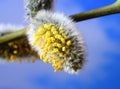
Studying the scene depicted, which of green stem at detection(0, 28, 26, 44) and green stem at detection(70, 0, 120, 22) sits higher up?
green stem at detection(70, 0, 120, 22)

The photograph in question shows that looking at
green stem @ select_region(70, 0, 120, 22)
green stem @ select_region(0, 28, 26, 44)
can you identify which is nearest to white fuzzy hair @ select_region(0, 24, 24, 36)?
green stem @ select_region(0, 28, 26, 44)

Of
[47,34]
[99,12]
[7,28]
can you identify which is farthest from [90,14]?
[7,28]

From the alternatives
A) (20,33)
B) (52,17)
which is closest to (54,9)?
(52,17)

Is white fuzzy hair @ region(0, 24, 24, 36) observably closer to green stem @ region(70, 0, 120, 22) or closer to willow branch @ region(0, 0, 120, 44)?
willow branch @ region(0, 0, 120, 44)

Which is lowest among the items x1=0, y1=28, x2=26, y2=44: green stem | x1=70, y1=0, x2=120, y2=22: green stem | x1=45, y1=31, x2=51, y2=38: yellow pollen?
x1=0, y1=28, x2=26, y2=44: green stem

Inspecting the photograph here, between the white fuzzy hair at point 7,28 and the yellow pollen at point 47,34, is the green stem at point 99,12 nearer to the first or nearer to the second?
the yellow pollen at point 47,34

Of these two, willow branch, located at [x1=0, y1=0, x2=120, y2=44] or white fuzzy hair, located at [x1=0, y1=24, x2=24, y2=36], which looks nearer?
willow branch, located at [x1=0, y1=0, x2=120, y2=44]
